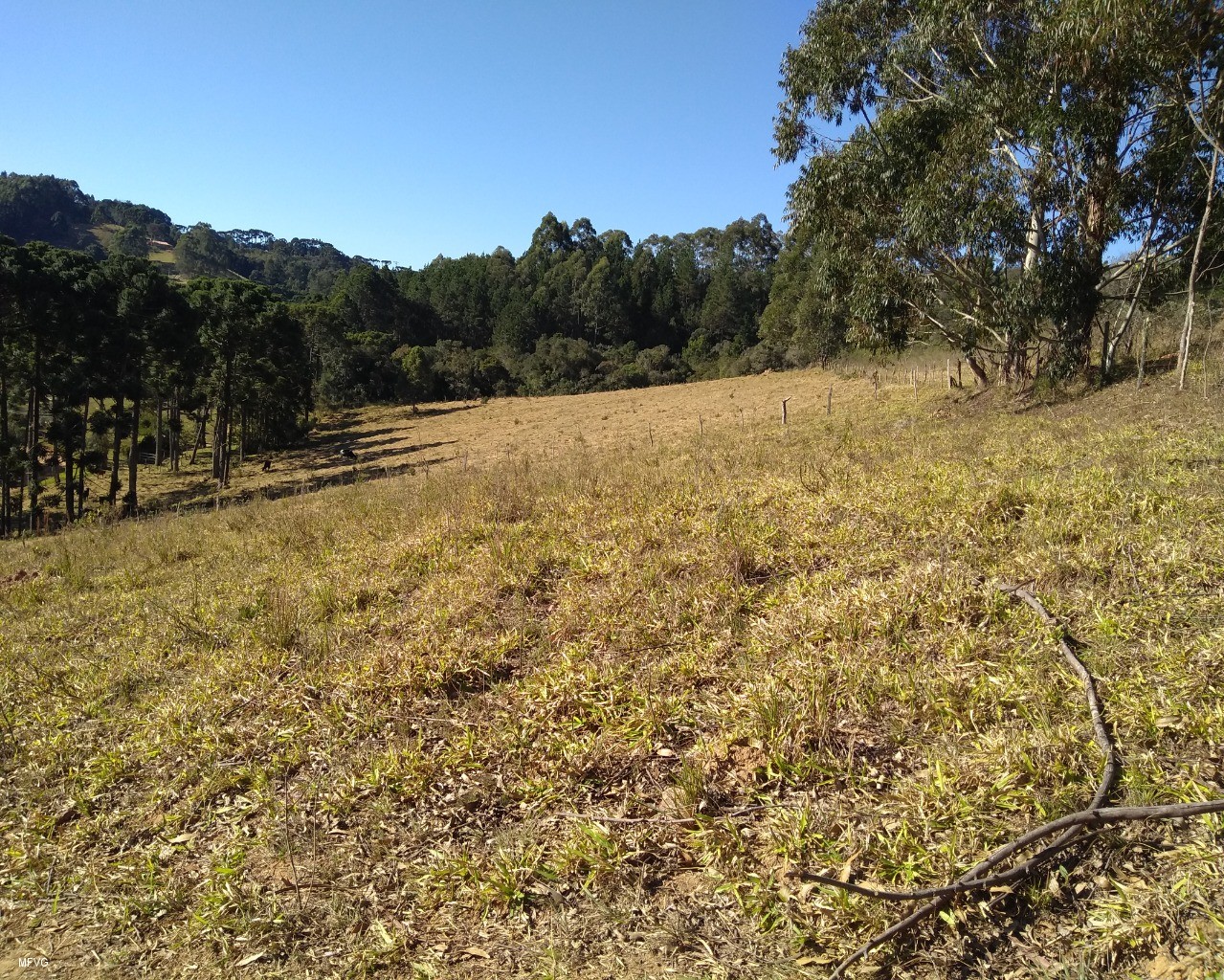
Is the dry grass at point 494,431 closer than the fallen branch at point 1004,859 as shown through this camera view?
No

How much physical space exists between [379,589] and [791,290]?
46.4m

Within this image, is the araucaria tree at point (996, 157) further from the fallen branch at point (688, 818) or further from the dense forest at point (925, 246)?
the fallen branch at point (688, 818)

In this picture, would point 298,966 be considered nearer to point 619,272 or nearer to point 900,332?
point 900,332

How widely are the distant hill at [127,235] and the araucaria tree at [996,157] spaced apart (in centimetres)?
9641

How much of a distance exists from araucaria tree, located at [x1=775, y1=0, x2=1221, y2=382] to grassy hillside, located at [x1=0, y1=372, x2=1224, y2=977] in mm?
7010

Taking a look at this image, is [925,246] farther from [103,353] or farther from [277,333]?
[277,333]

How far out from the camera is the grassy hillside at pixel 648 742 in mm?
2584

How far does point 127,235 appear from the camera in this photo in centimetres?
10988

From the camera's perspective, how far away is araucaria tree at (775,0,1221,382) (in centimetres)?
1137

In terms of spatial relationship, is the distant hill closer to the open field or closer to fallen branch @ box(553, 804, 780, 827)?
the open field

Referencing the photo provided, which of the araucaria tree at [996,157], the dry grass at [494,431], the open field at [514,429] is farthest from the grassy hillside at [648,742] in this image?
the dry grass at [494,431]

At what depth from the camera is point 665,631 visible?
475 cm

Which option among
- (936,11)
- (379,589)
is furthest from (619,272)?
(379,589)

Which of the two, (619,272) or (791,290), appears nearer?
(791,290)
